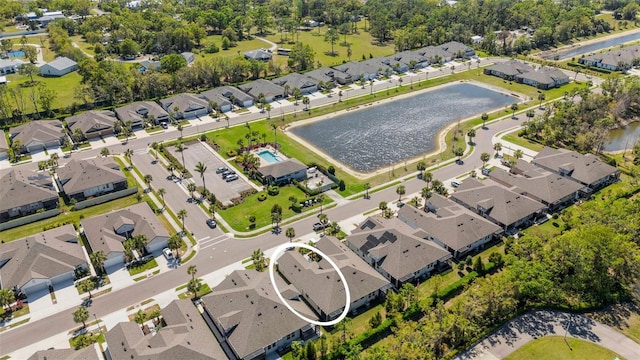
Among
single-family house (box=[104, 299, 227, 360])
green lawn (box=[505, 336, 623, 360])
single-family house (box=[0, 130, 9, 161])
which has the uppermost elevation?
A: single-family house (box=[0, 130, 9, 161])

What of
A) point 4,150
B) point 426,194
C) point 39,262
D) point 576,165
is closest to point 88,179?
point 39,262

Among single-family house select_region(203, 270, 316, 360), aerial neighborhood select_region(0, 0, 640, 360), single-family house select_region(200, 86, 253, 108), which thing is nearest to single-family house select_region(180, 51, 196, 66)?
aerial neighborhood select_region(0, 0, 640, 360)

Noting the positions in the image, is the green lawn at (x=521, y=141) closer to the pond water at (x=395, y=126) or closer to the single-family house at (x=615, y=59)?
the pond water at (x=395, y=126)

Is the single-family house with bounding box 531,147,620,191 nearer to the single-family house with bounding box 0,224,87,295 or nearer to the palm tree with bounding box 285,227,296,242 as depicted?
the palm tree with bounding box 285,227,296,242

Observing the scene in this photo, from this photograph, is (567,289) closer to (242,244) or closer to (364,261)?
(364,261)

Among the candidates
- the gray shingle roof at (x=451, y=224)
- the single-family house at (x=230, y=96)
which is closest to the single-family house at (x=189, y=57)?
the single-family house at (x=230, y=96)

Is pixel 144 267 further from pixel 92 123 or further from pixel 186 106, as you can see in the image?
pixel 186 106
